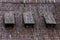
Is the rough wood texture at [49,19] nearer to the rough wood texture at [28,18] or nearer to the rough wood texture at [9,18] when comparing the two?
the rough wood texture at [28,18]

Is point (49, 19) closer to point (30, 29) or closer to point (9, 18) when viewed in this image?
point (30, 29)

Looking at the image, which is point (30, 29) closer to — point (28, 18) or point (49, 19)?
point (28, 18)

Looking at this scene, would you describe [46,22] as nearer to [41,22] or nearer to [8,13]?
[41,22]

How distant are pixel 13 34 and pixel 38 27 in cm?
39

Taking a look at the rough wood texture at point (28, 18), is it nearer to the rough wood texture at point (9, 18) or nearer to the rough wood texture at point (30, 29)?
the rough wood texture at point (30, 29)

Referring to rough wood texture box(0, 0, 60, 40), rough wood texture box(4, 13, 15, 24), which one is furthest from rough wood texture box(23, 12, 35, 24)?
rough wood texture box(4, 13, 15, 24)

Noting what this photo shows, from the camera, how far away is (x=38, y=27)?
117 inches

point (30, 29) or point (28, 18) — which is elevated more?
point (28, 18)

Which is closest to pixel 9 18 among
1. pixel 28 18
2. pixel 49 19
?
pixel 28 18

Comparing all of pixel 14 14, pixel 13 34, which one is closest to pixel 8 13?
pixel 14 14

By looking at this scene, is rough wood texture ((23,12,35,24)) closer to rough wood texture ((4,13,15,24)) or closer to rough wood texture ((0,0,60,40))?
rough wood texture ((0,0,60,40))

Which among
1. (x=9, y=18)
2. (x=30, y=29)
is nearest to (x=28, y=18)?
(x=30, y=29)

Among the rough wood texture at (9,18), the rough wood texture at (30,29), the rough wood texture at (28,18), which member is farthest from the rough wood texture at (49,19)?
the rough wood texture at (9,18)

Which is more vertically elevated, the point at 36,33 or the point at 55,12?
the point at 55,12
